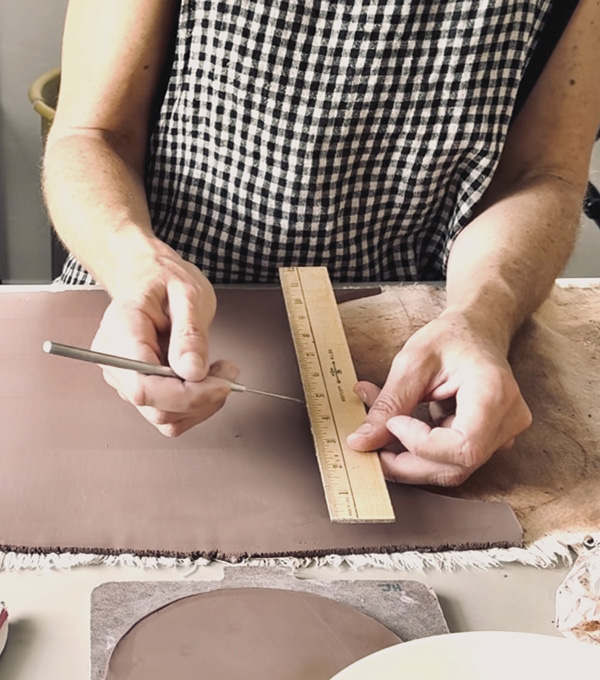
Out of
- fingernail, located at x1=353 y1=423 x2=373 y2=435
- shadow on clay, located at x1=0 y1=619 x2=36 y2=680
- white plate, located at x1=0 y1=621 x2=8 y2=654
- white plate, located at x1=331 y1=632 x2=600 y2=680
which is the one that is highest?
white plate, located at x1=331 y1=632 x2=600 y2=680

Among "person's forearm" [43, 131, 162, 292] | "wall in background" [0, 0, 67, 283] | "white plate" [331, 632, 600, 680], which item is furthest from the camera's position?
"wall in background" [0, 0, 67, 283]

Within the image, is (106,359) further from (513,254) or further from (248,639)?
(513,254)

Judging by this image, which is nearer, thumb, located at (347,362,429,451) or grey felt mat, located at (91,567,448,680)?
grey felt mat, located at (91,567,448,680)

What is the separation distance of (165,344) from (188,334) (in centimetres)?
6

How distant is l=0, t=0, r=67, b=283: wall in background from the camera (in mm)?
2082

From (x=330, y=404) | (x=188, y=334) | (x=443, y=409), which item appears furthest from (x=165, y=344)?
(x=443, y=409)

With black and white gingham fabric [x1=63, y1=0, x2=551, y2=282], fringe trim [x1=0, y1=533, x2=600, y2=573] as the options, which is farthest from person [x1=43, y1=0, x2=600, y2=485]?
fringe trim [x1=0, y1=533, x2=600, y2=573]

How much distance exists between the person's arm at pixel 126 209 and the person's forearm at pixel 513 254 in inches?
10.9

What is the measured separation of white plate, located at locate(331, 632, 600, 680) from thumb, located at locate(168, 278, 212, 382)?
293 mm

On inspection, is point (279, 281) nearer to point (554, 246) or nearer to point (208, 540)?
point (554, 246)

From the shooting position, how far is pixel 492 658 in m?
0.56

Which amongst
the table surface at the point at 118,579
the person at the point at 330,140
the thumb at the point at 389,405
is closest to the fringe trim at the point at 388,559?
the table surface at the point at 118,579

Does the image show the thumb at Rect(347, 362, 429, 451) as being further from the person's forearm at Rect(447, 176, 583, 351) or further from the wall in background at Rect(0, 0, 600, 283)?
the wall in background at Rect(0, 0, 600, 283)

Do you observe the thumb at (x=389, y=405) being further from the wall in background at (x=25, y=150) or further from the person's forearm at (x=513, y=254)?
the wall in background at (x=25, y=150)
